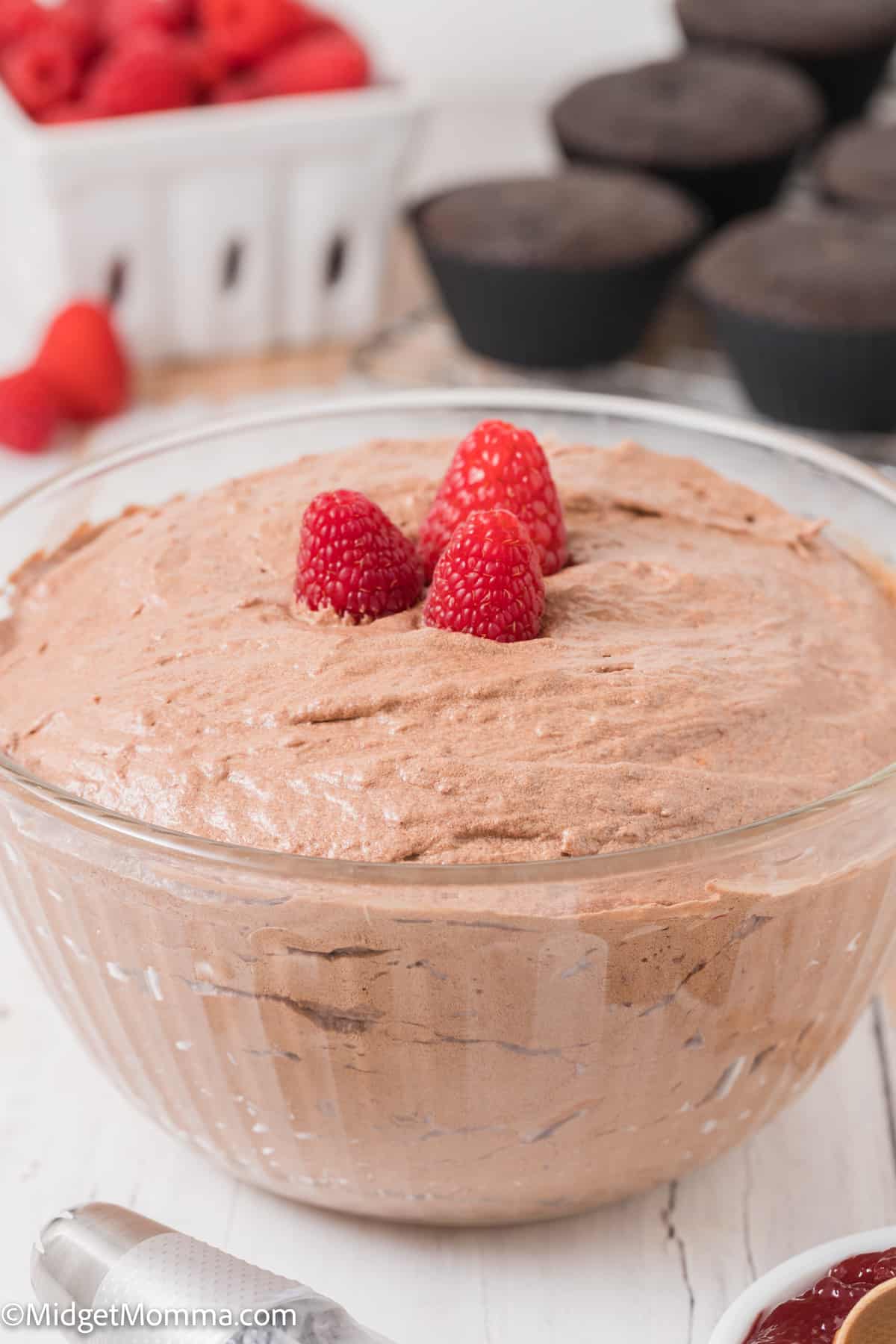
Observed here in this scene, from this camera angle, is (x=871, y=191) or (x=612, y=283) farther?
(x=871, y=191)

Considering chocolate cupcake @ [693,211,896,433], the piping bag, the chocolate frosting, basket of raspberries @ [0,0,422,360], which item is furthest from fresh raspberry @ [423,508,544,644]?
basket of raspberries @ [0,0,422,360]

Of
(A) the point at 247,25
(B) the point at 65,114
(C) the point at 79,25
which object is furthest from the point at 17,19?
(A) the point at 247,25

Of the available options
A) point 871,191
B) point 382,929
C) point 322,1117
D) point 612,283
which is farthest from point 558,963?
point 871,191

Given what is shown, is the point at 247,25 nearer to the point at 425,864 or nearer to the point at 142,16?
the point at 142,16

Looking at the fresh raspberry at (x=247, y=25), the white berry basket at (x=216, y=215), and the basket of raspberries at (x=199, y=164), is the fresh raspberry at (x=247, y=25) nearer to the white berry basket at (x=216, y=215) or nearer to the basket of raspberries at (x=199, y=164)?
the basket of raspberries at (x=199, y=164)

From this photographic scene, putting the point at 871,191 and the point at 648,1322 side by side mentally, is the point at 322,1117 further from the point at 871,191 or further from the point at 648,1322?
the point at 871,191

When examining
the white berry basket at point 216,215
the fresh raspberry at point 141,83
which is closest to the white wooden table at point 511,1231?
the white berry basket at point 216,215
